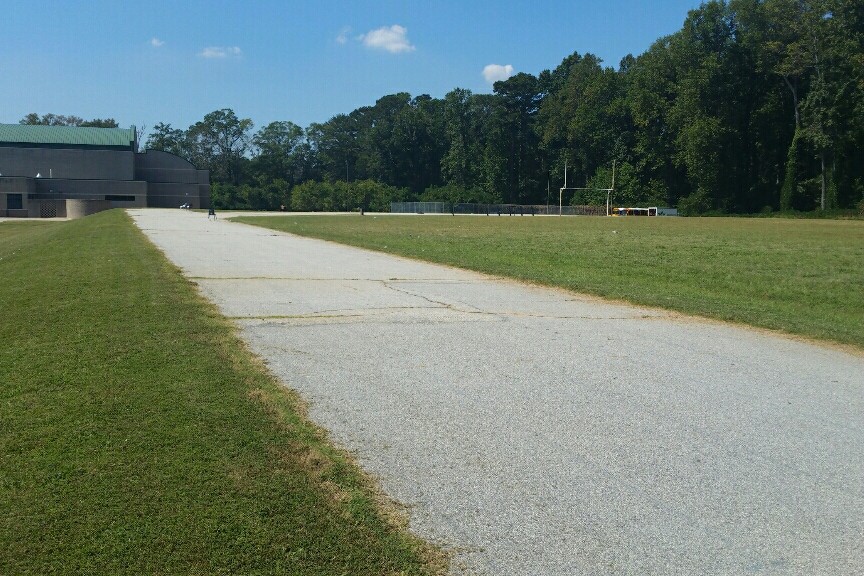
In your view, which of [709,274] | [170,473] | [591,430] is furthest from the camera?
[709,274]

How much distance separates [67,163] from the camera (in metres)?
109

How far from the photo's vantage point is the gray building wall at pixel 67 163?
351 feet

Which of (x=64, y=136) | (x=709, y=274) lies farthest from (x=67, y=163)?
(x=709, y=274)

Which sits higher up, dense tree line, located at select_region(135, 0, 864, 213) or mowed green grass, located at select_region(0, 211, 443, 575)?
dense tree line, located at select_region(135, 0, 864, 213)

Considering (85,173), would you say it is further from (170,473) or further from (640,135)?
(170,473)

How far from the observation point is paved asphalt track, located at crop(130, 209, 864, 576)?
3988 millimetres

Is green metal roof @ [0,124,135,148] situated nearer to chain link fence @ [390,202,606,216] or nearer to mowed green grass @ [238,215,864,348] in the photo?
chain link fence @ [390,202,606,216]

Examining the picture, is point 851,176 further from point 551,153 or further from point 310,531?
point 310,531

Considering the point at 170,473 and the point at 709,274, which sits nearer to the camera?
the point at 170,473

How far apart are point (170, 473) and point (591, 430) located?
300 cm

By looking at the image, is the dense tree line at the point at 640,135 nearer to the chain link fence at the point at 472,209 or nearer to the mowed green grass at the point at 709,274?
the chain link fence at the point at 472,209

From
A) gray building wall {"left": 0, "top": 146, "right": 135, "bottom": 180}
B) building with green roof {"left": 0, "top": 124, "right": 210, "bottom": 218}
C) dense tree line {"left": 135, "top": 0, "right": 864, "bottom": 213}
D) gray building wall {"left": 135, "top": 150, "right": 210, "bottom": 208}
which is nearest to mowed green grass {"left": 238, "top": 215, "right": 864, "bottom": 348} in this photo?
dense tree line {"left": 135, "top": 0, "right": 864, "bottom": 213}

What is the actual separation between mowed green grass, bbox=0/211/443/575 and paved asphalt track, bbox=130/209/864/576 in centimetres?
38

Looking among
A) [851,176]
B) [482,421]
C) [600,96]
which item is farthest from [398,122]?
[482,421]
